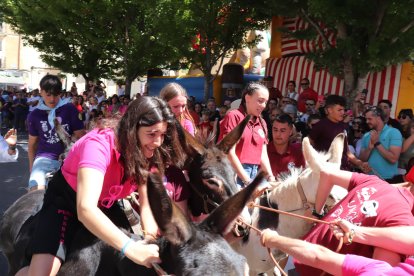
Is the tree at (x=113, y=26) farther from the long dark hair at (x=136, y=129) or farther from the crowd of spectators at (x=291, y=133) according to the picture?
the long dark hair at (x=136, y=129)

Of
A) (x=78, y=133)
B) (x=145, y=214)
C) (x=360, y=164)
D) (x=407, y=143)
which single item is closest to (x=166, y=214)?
(x=145, y=214)

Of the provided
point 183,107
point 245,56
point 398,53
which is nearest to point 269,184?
point 183,107

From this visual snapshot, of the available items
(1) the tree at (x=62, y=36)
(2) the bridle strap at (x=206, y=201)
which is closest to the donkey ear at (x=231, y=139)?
(2) the bridle strap at (x=206, y=201)

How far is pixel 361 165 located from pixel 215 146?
10.9ft

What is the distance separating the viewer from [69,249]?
9.73 feet

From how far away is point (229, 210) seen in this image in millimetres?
2297

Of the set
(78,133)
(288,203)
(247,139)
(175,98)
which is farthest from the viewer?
(78,133)

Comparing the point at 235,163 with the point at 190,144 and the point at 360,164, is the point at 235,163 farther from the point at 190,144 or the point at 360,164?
the point at 360,164

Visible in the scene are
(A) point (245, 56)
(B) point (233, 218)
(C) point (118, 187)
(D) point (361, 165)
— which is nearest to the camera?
(B) point (233, 218)

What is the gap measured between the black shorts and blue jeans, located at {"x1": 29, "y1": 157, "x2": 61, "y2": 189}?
9.78ft

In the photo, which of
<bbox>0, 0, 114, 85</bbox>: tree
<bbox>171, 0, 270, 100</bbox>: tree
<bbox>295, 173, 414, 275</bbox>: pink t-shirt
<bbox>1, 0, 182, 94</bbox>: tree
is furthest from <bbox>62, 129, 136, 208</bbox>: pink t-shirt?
<bbox>0, 0, 114, 85</bbox>: tree

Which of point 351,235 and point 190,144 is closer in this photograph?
point 351,235

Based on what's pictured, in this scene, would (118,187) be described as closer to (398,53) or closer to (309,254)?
(309,254)

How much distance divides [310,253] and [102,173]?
1.18 meters
